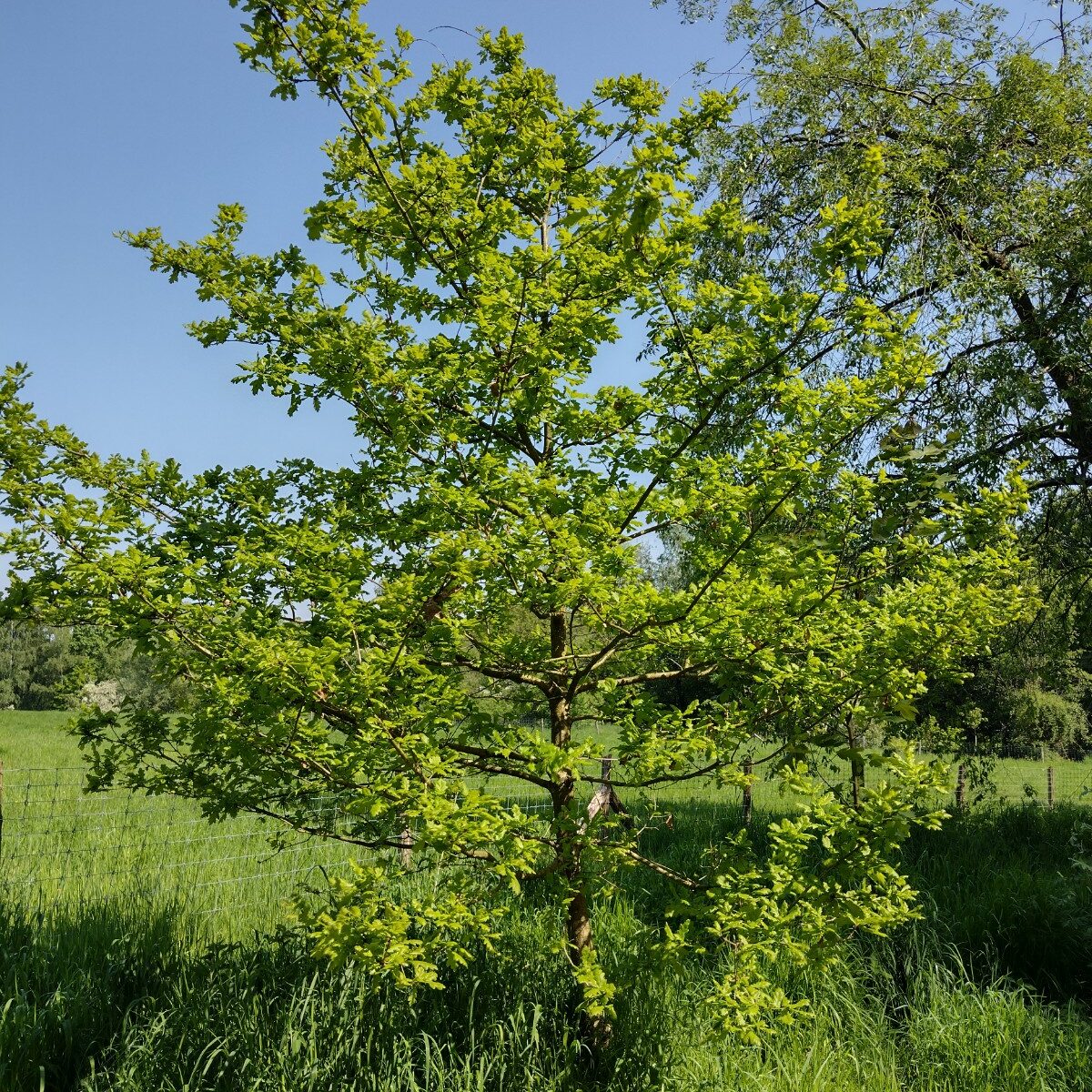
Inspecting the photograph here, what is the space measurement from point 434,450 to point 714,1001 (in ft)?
8.31

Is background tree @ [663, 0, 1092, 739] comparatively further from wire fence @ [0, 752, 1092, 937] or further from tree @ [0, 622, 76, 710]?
tree @ [0, 622, 76, 710]

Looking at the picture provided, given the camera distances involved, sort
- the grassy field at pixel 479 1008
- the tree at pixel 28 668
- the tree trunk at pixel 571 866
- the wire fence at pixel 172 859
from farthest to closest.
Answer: the tree at pixel 28 668 → the wire fence at pixel 172 859 → the grassy field at pixel 479 1008 → the tree trunk at pixel 571 866

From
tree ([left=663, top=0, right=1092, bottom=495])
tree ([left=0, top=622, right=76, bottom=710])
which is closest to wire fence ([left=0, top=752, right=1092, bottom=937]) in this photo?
tree ([left=663, top=0, right=1092, bottom=495])

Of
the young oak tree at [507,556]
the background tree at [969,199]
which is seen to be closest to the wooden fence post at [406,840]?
the young oak tree at [507,556]

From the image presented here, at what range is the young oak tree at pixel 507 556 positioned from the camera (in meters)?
3.14

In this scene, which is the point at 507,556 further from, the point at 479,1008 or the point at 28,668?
the point at 28,668

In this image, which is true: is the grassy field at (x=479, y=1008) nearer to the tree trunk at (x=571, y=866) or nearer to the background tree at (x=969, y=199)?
the tree trunk at (x=571, y=866)

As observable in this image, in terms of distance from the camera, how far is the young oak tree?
314 centimetres

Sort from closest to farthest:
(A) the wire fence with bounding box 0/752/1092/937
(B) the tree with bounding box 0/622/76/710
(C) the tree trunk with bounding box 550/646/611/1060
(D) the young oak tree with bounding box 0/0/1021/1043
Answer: (D) the young oak tree with bounding box 0/0/1021/1043, (C) the tree trunk with bounding box 550/646/611/1060, (A) the wire fence with bounding box 0/752/1092/937, (B) the tree with bounding box 0/622/76/710

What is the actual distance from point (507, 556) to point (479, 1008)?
266 cm

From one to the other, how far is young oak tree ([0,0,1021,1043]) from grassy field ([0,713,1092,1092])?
0.50 m

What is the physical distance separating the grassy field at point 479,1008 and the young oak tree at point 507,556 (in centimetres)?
50

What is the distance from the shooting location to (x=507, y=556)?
131 inches

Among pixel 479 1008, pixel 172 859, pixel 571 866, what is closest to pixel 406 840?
pixel 479 1008
